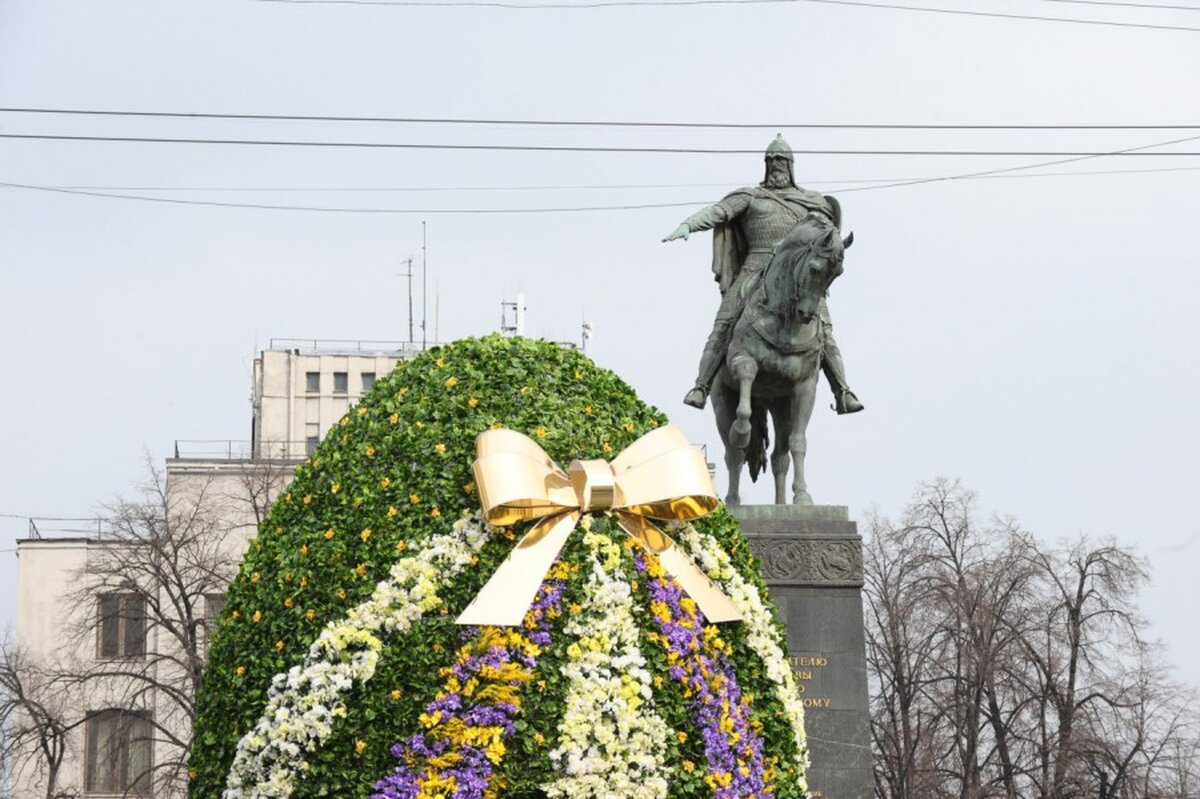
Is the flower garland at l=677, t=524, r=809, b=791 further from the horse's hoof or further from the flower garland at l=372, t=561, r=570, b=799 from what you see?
the horse's hoof

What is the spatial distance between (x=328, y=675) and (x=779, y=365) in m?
11.7

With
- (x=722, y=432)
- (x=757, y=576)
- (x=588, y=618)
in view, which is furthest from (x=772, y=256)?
(x=588, y=618)

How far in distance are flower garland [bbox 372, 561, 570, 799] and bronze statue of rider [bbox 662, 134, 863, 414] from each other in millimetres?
11979

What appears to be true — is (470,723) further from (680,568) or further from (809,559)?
(809,559)

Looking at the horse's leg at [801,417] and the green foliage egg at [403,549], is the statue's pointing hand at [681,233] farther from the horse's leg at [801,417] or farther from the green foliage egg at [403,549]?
the green foliage egg at [403,549]

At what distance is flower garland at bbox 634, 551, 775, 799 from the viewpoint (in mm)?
9508

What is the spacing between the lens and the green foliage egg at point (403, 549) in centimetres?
918

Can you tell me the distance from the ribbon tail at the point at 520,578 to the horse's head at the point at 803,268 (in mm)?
9696

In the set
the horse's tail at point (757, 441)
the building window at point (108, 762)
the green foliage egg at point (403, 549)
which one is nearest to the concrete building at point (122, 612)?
the building window at point (108, 762)

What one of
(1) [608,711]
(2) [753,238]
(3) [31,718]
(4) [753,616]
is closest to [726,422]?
(2) [753,238]

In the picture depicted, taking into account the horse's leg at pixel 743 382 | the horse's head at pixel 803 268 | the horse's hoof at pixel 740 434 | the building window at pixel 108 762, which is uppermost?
the horse's head at pixel 803 268

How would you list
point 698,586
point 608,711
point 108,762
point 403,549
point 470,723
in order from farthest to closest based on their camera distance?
1. point 108,762
2. point 698,586
3. point 403,549
4. point 608,711
5. point 470,723

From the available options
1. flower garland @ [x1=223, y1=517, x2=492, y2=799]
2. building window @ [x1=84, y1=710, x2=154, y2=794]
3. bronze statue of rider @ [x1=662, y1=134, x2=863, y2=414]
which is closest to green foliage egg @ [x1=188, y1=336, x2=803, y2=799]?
flower garland @ [x1=223, y1=517, x2=492, y2=799]

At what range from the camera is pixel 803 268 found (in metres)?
19.3
